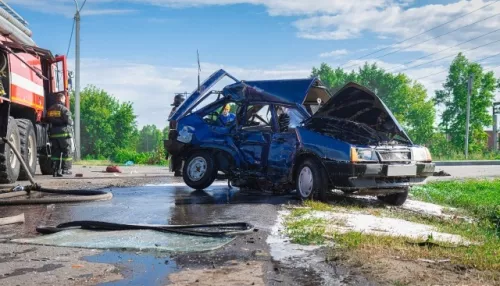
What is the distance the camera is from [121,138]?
69.9 meters

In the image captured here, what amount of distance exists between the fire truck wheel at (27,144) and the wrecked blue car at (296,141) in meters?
3.33

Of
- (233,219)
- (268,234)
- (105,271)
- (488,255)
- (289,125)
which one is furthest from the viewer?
(289,125)

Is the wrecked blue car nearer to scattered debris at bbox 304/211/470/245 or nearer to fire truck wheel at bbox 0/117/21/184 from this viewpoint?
scattered debris at bbox 304/211/470/245

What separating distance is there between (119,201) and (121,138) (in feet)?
205

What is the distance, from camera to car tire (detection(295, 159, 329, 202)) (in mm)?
8539

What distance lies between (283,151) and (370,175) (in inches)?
60.3

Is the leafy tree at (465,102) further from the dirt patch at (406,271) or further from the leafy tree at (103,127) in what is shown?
the dirt patch at (406,271)

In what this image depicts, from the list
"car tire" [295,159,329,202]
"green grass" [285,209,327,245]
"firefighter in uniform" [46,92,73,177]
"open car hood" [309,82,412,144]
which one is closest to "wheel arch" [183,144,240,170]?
"car tire" [295,159,329,202]

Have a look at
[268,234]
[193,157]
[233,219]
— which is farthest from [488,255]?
[193,157]

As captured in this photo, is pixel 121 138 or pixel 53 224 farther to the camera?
pixel 121 138

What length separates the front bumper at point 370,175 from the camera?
8.22 m

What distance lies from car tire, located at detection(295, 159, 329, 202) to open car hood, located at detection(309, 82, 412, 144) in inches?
32.8

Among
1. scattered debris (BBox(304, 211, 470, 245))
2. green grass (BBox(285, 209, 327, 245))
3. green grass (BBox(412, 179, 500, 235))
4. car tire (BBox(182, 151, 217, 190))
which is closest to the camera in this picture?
green grass (BBox(285, 209, 327, 245))

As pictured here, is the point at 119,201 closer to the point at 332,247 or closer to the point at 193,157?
the point at 193,157
